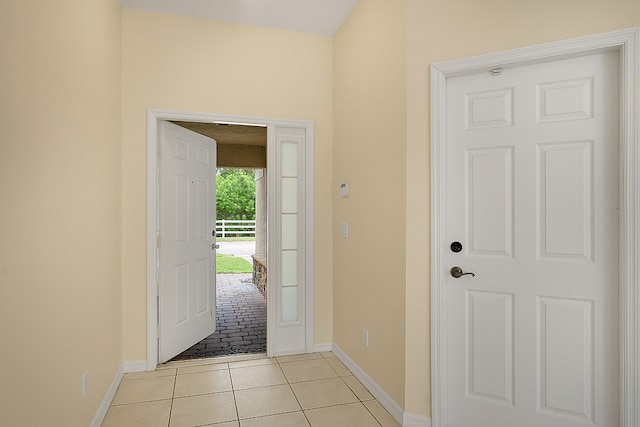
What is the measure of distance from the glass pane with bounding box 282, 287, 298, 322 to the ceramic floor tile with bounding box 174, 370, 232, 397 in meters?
0.75

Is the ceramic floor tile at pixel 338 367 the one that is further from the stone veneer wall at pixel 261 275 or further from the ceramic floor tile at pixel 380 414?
the stone veneer wall at pixel 261 275

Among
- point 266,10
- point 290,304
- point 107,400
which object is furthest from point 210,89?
point 107,400

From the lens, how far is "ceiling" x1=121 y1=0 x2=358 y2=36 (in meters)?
3.10

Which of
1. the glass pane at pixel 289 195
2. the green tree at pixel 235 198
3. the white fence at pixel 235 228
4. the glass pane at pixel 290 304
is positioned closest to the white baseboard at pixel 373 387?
the glass pane at pixel 290 304

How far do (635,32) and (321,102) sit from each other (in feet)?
7.96

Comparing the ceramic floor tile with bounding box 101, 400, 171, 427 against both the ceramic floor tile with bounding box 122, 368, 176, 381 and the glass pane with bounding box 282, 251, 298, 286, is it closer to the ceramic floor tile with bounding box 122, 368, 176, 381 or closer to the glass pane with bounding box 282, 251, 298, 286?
the ceramic floor tile with bounding box 122, 368, 176, 381

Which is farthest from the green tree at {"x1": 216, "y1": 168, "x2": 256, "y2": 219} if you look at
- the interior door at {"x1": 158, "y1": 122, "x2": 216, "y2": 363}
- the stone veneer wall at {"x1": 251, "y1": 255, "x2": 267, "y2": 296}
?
the interior door at {"x1": 158, "y1": 122, "x2": 216, "y2": 363}

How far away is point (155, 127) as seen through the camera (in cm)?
322

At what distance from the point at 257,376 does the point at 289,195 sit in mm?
1633

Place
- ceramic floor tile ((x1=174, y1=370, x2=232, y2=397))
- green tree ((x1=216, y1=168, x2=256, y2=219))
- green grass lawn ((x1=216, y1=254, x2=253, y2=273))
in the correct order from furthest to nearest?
green tree ((x1=216, y1=168, x2=256, y2=219)) → green grass lawn ((x1=216, y1=254, x2=253, y2=273)) → ceramic floor tile ((x1=174, y1=370, x2=232, y2=397))

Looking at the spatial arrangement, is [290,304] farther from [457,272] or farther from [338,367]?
[457,272]

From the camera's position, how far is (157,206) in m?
3.28

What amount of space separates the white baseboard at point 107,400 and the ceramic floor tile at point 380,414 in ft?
5.69

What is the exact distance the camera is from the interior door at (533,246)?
1928mm
